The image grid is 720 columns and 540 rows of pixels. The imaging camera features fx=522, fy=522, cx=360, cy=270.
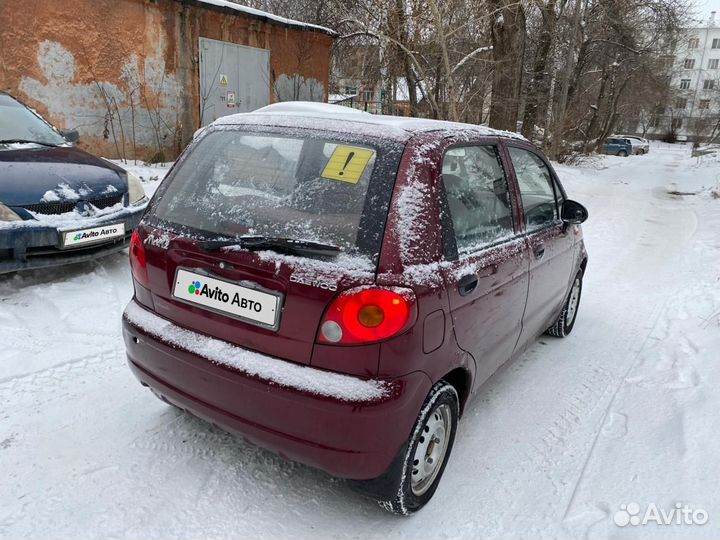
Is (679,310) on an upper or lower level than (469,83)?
lower

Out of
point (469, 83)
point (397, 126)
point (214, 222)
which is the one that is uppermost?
point (469, 83)

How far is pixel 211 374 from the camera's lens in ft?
7.16

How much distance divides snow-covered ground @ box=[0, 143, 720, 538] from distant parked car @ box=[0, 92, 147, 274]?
1.19 feet

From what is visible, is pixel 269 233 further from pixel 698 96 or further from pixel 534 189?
pixel 698 96

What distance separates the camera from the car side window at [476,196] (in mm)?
2410

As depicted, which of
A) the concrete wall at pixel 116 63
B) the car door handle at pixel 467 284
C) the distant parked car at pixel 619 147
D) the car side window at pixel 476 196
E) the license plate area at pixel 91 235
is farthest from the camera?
the distant parked car at pixel 619 147

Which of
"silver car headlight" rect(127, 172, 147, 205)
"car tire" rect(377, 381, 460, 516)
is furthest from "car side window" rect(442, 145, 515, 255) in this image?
"silver car headlight" rect(127, 172, 147, 205)

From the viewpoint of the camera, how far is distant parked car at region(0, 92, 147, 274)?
4.05 metres

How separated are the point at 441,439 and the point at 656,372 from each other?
2231 millimetres

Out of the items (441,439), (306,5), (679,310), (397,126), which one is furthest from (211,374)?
(306,5)

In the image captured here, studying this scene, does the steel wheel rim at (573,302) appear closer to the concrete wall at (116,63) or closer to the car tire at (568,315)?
the car tire at (568,315)

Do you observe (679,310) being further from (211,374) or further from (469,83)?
(469,83)

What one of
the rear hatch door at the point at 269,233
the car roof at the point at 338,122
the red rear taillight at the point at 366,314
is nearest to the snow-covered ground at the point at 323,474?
the rear hatch door at the point at 269,233

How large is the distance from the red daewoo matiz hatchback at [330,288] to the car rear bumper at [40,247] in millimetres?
2018
